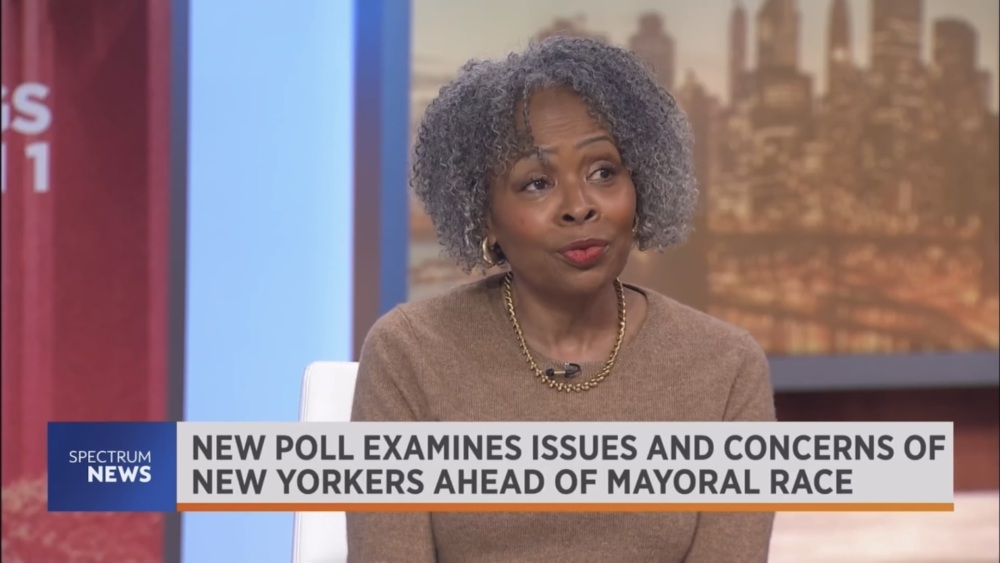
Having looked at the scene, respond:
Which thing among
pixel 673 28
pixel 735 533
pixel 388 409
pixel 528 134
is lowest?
pixel 735 533

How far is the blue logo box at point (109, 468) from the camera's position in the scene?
1.27 metres

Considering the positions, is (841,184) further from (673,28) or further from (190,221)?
(190,221)

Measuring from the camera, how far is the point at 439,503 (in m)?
1.20

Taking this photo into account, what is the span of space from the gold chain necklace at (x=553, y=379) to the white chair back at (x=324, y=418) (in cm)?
23

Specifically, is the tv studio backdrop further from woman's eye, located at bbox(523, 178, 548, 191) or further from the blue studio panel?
woman's eye, located at bbox(523, 178, 548, 191)

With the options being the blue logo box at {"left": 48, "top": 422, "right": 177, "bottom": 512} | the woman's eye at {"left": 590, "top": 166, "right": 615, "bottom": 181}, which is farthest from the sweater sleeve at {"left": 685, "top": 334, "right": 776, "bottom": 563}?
the blue logo box at {"left": 48, "top": 422, "right": 177, "bottom": 512}

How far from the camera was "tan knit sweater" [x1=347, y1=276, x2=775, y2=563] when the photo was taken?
125cm

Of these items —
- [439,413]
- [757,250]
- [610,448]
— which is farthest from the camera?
[757,250]

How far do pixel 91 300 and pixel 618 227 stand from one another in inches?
76.4

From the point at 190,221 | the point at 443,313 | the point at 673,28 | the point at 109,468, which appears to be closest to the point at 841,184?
the point at 673,28

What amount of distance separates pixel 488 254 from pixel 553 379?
172mm

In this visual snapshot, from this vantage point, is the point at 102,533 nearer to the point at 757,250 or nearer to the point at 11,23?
the point at 11,23

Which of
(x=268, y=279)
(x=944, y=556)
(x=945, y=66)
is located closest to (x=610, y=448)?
(x=268, y=279)

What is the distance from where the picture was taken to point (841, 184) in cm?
332
